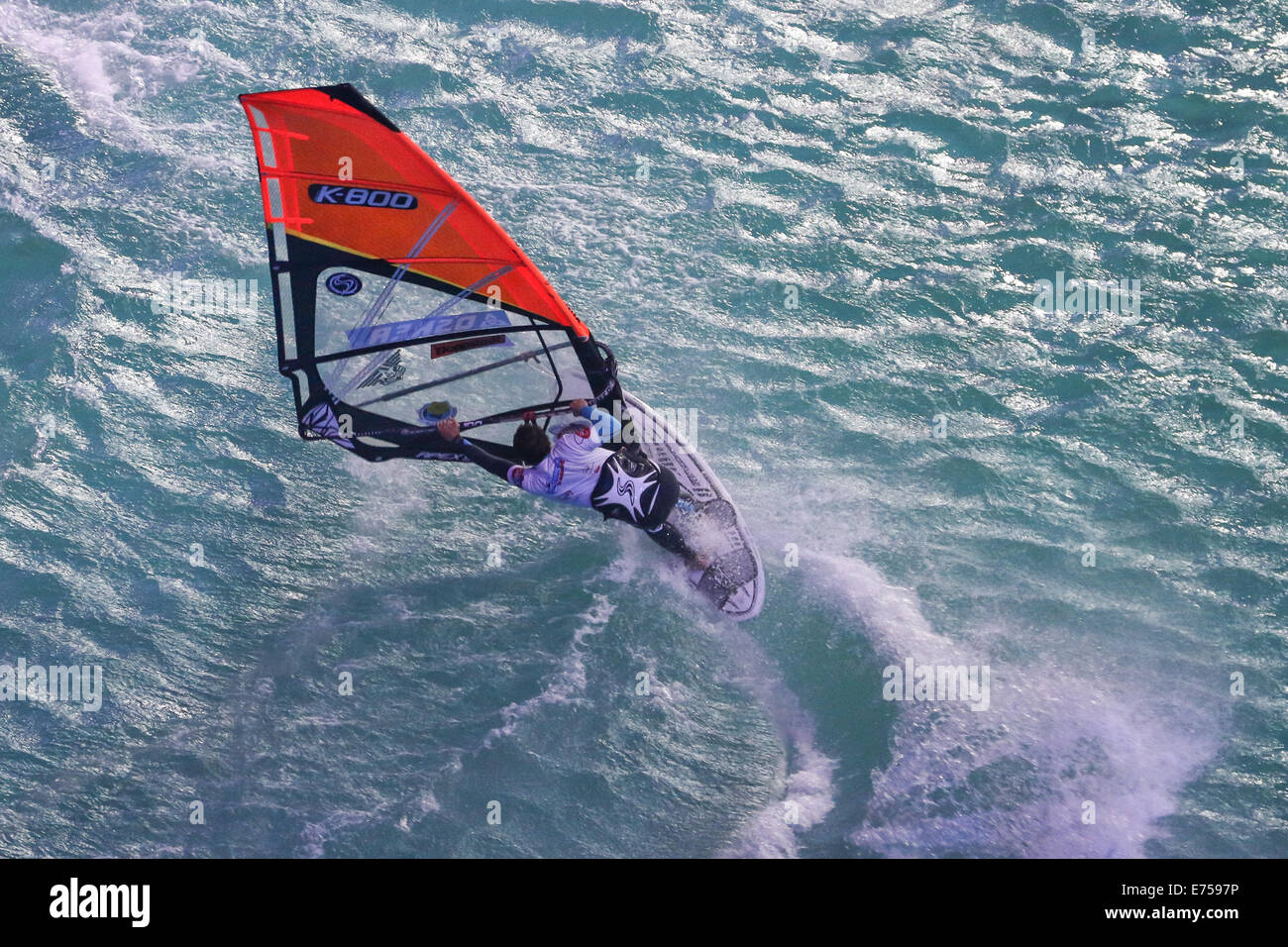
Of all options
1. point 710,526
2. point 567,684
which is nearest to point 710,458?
point 710,526

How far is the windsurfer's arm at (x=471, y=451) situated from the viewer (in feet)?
39.8

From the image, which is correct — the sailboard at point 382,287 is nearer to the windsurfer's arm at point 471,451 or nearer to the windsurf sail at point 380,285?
the windsurf sail at point 380,285

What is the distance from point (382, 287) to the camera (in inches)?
484

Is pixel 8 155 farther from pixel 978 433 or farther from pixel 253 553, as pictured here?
pixel 978 433

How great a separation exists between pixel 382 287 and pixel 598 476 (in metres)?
2.87

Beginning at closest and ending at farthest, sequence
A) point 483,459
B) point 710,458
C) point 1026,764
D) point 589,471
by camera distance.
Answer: point 1026,764 → point 483,459 → point 589,471 → point 710,458

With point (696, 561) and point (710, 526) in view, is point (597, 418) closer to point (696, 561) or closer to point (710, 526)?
point (710, 526)

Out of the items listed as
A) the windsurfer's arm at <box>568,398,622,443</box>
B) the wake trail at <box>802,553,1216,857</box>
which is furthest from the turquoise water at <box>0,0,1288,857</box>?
the windsurfer's arm at <box>568,398,622,443</box>

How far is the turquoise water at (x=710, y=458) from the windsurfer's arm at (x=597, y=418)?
1316 mm

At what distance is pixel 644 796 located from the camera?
11.5 meters

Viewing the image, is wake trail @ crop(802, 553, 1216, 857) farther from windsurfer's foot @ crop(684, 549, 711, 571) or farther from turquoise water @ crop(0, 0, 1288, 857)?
windsurfer's foot @ crop(684, 549, 711, 571)

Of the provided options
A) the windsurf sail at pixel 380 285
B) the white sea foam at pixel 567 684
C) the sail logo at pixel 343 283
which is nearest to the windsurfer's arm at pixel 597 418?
the windsurf sail at pixel 380 285

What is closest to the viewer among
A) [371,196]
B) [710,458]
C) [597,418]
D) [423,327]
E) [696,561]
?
[371,196]

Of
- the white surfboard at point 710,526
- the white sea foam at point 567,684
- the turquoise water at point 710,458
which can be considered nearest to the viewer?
the turquoise water at point 710,458
